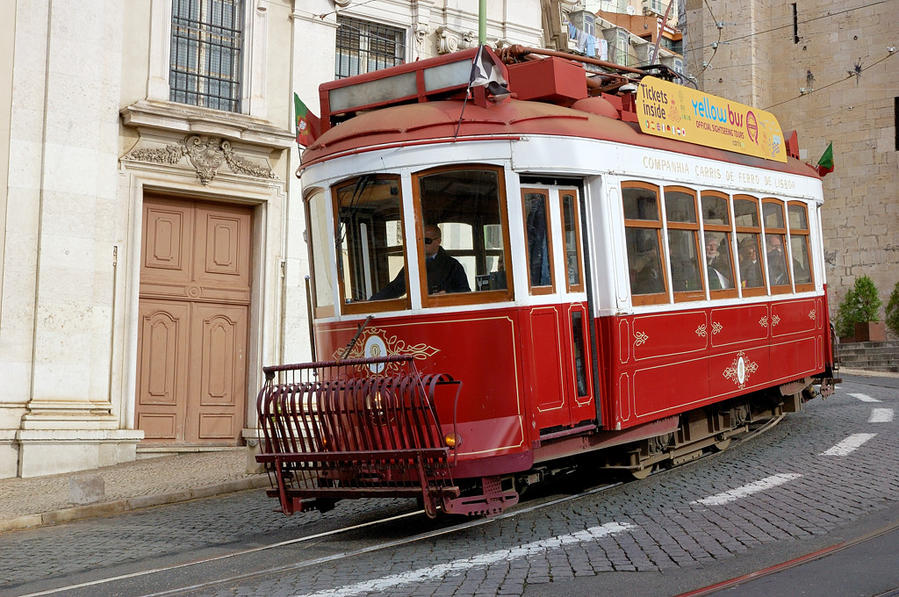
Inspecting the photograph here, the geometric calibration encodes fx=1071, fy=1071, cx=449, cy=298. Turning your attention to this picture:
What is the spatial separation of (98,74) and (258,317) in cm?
388

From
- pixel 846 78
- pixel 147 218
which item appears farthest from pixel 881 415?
pixel 846 78

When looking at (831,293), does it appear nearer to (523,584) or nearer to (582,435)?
(582,435)

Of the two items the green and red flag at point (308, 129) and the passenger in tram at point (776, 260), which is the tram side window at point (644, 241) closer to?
the passenger in tram at point (776, 260)

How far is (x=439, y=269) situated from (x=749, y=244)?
14.1 ft

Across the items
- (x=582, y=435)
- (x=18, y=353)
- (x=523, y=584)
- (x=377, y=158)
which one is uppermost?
(x=377, y=158)

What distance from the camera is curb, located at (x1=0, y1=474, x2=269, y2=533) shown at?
374 inches

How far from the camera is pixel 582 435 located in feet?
27.4

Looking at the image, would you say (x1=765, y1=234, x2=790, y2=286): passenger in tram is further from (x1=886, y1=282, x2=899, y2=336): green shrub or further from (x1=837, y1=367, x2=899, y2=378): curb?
(x1=886, y1=282, x2=899, y2=336): green shrub

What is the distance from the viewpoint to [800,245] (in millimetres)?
12117

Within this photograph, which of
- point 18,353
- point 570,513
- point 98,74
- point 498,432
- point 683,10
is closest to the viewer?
point 498,432

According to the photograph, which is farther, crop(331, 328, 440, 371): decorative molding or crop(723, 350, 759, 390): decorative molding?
crop(723, 350, 759, 390): decorative molding

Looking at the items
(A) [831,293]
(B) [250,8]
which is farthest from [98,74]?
(A) [831,293]

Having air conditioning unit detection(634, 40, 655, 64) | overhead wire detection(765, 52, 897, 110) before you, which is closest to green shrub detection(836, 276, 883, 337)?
overhead wire detection(765, 52, 897, 110)

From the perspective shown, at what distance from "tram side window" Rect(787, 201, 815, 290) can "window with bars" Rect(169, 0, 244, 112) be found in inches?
312
